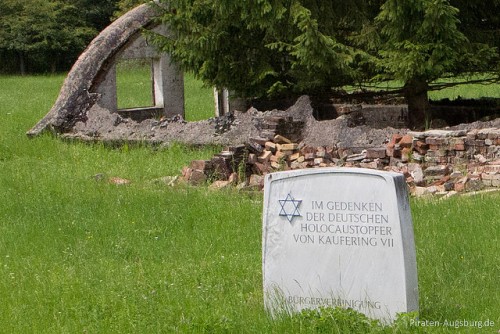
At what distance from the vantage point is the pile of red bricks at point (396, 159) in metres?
12.8

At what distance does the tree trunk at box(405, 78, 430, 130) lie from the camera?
1736 cm

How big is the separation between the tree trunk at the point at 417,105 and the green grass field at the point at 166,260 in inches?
246

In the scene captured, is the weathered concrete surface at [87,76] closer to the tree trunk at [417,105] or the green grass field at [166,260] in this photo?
the green grass field at [166,260]

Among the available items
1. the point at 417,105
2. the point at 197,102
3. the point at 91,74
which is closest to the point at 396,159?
the point at 417,105

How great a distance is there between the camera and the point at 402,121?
18.8 m

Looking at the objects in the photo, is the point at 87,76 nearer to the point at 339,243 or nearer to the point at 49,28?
the point at 339,243

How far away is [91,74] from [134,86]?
69.3ft

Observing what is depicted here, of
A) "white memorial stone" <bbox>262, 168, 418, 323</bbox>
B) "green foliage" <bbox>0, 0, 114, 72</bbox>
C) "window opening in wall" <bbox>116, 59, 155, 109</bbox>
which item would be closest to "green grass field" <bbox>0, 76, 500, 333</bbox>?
"white memorial stone" <bbox>262, 168, 418, 323</bbox>

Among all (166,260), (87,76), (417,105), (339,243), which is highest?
(87,76)

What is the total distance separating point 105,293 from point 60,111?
11.3 metres

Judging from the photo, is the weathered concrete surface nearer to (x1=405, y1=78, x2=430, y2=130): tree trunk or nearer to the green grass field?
the green grass field

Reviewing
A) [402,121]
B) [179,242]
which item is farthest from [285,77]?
[179,242]

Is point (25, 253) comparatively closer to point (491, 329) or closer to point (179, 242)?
point (179, 242)

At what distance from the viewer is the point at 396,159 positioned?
13.8m
